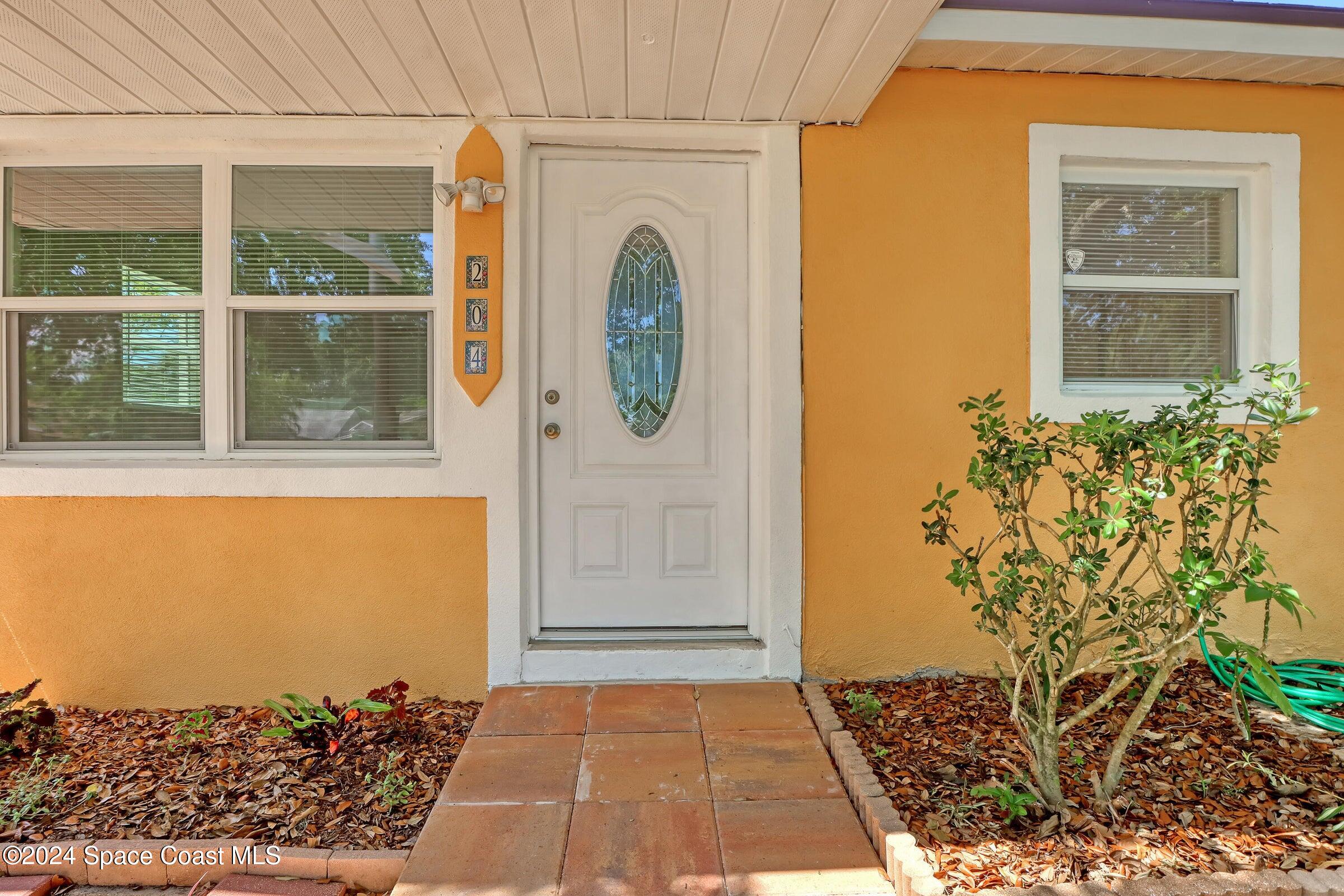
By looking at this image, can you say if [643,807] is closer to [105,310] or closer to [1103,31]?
[105,310]

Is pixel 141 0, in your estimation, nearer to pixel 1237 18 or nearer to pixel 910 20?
pixel 910 20

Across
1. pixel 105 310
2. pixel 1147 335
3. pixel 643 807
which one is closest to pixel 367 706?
pixel 643 807

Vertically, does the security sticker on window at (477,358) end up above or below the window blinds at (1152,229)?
below

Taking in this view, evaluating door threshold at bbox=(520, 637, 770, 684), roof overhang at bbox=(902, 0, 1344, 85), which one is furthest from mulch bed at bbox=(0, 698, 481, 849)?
roof overhang at bbox=(902, 0, 1344, 85)

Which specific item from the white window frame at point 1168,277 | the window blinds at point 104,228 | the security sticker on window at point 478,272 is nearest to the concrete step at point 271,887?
the security sticker on window at point 478,272

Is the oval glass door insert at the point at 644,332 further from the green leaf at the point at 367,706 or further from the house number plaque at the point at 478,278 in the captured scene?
the green leaf at the point at 367,706

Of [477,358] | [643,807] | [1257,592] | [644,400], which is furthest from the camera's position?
[644,400]

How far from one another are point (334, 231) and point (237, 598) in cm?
168

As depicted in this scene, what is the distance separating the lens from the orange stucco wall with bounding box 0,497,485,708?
2.99 m

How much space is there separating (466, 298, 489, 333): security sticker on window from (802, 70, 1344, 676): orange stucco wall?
140 centimetres

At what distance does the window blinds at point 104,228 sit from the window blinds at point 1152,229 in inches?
160

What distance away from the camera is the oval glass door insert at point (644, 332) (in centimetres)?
317

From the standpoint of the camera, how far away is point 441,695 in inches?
120

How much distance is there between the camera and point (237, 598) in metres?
3.02
